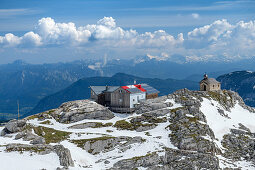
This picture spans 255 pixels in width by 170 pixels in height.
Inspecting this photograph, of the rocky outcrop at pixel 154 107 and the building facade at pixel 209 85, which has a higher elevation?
the building facade at pixel 209 85

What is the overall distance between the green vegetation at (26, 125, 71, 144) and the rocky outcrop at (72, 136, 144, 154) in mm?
4304

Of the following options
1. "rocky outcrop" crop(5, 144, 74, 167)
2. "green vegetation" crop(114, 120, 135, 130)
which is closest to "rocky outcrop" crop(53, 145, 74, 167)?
"rocky outcrop" crop(5, 144, 74, 167)

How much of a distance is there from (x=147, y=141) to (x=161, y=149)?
16.3ft

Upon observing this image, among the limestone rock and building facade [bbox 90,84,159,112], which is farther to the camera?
building facade [bbox 90,84,159,112]

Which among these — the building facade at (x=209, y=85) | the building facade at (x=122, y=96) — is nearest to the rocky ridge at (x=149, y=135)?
the building facade at (x=122, y=96)

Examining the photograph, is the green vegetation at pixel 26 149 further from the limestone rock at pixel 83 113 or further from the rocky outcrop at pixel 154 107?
the rocky outcrop at pixel 154 107

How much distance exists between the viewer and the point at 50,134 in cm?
6819

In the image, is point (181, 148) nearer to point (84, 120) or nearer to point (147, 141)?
point (147, 141)

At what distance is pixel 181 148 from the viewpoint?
59375mm

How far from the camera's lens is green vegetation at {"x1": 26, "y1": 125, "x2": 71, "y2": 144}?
212ft

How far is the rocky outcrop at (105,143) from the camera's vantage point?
61094 millimetres

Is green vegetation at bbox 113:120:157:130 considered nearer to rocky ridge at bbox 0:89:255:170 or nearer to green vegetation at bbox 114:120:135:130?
green vegetation at bbox 114:120:135:130

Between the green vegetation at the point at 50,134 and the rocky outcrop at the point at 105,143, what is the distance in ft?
14.1

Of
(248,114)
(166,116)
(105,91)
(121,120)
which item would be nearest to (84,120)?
(121,120)
